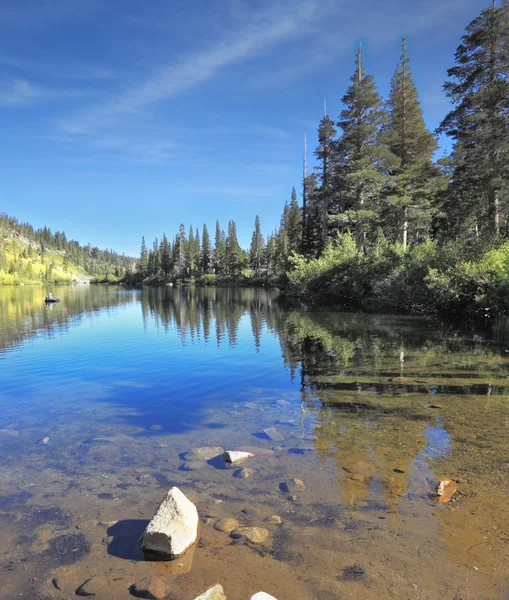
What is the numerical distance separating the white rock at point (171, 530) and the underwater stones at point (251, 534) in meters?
0.44

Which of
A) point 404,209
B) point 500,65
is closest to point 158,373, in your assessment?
point 500,65

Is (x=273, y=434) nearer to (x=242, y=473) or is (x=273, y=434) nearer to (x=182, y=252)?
(x=242, y=473)

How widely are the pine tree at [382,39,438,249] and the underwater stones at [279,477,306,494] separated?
2791 cm

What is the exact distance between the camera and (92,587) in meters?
3.47

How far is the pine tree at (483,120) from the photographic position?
18656 millimetres

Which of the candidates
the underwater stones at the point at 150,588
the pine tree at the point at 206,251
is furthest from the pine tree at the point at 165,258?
the underwater stones at the point at 150,588

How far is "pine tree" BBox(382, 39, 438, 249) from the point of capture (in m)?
30.3

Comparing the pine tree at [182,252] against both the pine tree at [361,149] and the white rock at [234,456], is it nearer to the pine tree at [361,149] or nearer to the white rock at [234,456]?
the pine tree at [361,149]

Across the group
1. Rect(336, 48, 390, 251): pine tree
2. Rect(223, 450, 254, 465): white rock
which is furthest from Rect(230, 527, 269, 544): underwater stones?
Rect(336, 48, 390, 251): pine tree

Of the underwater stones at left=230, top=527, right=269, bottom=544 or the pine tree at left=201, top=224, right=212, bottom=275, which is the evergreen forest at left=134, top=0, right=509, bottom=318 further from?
the pine tree at left=201, top=224, right=212, bottom=275

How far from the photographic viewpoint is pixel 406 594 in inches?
128

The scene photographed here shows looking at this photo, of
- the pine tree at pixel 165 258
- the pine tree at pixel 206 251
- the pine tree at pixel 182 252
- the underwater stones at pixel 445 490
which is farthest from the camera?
the pine tree at pixel 165 258

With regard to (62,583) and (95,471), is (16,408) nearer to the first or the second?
(95,471)

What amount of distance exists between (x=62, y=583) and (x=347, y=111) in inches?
1373
